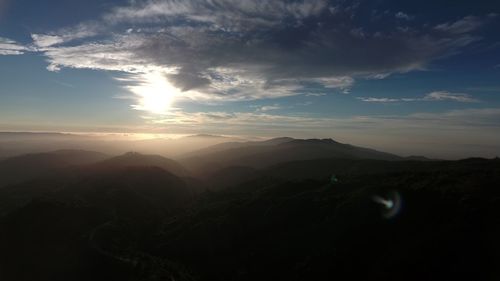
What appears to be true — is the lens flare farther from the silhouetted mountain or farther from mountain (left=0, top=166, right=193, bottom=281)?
mountain (left=0, top=166, right=193, bottom=281)

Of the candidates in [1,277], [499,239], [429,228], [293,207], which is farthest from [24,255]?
[499,239]

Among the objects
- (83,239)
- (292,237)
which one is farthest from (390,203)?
(83,239)


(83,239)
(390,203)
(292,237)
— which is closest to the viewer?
(390,203)

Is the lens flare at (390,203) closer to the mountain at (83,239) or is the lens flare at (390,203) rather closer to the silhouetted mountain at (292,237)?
the silhouetted mountain at (292,237)

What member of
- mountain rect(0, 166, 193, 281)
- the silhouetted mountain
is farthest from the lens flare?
mountain rect(0, 166, 193, 281)

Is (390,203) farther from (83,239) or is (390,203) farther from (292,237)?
(83,239)

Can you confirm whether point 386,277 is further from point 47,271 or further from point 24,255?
point 24,255

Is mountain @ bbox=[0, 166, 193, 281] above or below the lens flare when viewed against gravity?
below

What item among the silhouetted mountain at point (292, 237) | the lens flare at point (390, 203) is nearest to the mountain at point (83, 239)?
the silhouetted mountain at point (292, 237)

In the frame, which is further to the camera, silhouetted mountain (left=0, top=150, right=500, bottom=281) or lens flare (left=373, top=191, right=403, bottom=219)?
lens flare (left=373, top=191, right=403, bottom=219)

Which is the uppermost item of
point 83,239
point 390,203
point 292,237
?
point 390,203

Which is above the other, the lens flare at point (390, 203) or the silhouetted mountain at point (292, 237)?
the lens flare at point (390, 203)

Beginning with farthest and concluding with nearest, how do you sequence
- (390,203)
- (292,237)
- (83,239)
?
(83,239), (292,237), (390,203)
